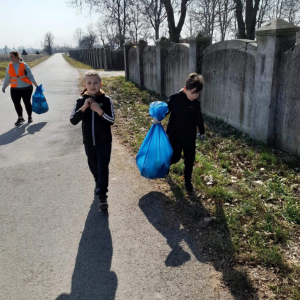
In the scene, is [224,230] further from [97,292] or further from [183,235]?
[97,292]

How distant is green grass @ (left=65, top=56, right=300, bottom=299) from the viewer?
2.67 meters

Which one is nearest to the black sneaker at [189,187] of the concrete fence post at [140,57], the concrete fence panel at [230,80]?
the concrete fence panel at [230,80]

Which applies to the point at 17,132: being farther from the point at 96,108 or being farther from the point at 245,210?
the point at 245,210

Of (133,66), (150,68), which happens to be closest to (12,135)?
(150,68)

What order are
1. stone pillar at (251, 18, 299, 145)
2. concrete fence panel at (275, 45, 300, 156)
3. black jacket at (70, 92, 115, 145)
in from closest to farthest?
black jacket at (70, 92, 115, 145) < concrete fence panel at (275, 45, 300, 156) < stone pillar at (251, 18, 299, 145)

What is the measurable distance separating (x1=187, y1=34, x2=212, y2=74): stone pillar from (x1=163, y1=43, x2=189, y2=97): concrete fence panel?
2.11 ft

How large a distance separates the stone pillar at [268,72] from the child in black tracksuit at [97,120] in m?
3.11

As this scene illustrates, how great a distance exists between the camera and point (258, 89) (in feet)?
18.5

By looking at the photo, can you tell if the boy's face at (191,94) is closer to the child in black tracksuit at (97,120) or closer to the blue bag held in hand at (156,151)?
the blue bag held in hand at (156,151)

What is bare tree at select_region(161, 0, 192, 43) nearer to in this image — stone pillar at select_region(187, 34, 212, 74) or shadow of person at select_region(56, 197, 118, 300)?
stone pillar at select_region(187, 34, 212, 74)

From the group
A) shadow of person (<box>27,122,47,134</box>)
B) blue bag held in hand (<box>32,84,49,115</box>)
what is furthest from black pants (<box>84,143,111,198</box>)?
blue bag held in hand (<box>32,84,49,115</box>)

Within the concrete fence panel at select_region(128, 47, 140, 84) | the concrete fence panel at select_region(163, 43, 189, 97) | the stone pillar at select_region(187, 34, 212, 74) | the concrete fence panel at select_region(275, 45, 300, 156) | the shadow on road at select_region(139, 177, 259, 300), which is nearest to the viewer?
the shadow on road at select_region(139, 177, 259, 300)

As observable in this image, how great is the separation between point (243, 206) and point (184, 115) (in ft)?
4.31

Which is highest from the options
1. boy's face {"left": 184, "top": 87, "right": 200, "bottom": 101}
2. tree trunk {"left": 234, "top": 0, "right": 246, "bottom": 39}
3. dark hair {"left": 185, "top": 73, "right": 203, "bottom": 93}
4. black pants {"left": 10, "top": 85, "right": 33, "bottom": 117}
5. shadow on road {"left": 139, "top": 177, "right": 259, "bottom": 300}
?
tree trunk {"left": 234, "top": 0, "right": 246, "bottom": 39}
